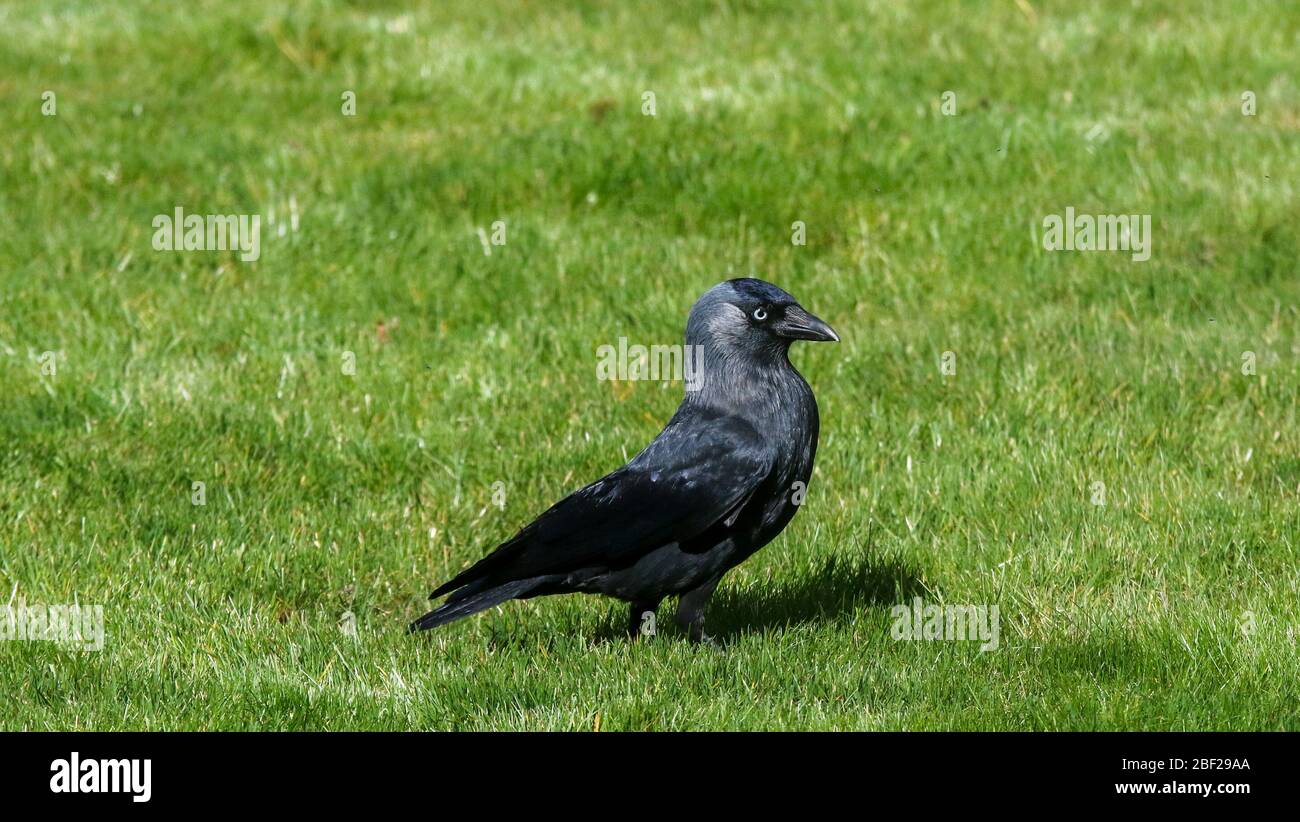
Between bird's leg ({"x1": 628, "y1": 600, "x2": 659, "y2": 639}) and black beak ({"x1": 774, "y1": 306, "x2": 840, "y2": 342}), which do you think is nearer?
black beak ({"x1": 774, "y1": 306, "x2": 840, "y2": 342})

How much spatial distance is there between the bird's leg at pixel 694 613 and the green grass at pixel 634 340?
0.40 ft

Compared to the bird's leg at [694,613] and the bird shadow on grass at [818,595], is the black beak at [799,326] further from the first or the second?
the bird shadow on grass at [818,595]

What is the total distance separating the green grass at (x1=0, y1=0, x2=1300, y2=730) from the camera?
204 inches

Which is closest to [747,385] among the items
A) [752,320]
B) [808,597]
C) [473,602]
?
[752,320]

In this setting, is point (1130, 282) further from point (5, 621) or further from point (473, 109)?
point (5, 621)

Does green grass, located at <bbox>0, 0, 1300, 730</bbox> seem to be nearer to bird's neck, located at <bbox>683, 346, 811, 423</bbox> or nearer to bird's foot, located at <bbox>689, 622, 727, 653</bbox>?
bird's foot, located at <bbox>689, 622, 727, 653</bbox>

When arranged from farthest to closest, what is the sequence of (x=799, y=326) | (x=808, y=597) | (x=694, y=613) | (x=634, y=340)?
(x=634, y=340) → (x=808, y=597) → (x=694, y=613) → (x=799, y=326)

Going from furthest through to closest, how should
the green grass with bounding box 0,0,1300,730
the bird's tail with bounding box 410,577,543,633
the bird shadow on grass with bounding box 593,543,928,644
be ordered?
the bird shadow on grass with bounding box 593,543,928,644, the green grass with bounding box 0,0,1300,730, the bird's tail with bounding box 410,577,543,633

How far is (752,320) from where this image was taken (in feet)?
17.1

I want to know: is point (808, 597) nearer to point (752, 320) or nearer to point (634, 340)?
point (752, 320)

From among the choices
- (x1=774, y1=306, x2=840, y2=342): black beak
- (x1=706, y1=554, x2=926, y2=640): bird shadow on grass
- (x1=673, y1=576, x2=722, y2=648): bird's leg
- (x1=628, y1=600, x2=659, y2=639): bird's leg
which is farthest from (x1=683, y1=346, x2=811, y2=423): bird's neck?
(x1=706, y1=554, x2=926, y2=640): bird shadow on grass

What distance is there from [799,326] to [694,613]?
3.51ft
